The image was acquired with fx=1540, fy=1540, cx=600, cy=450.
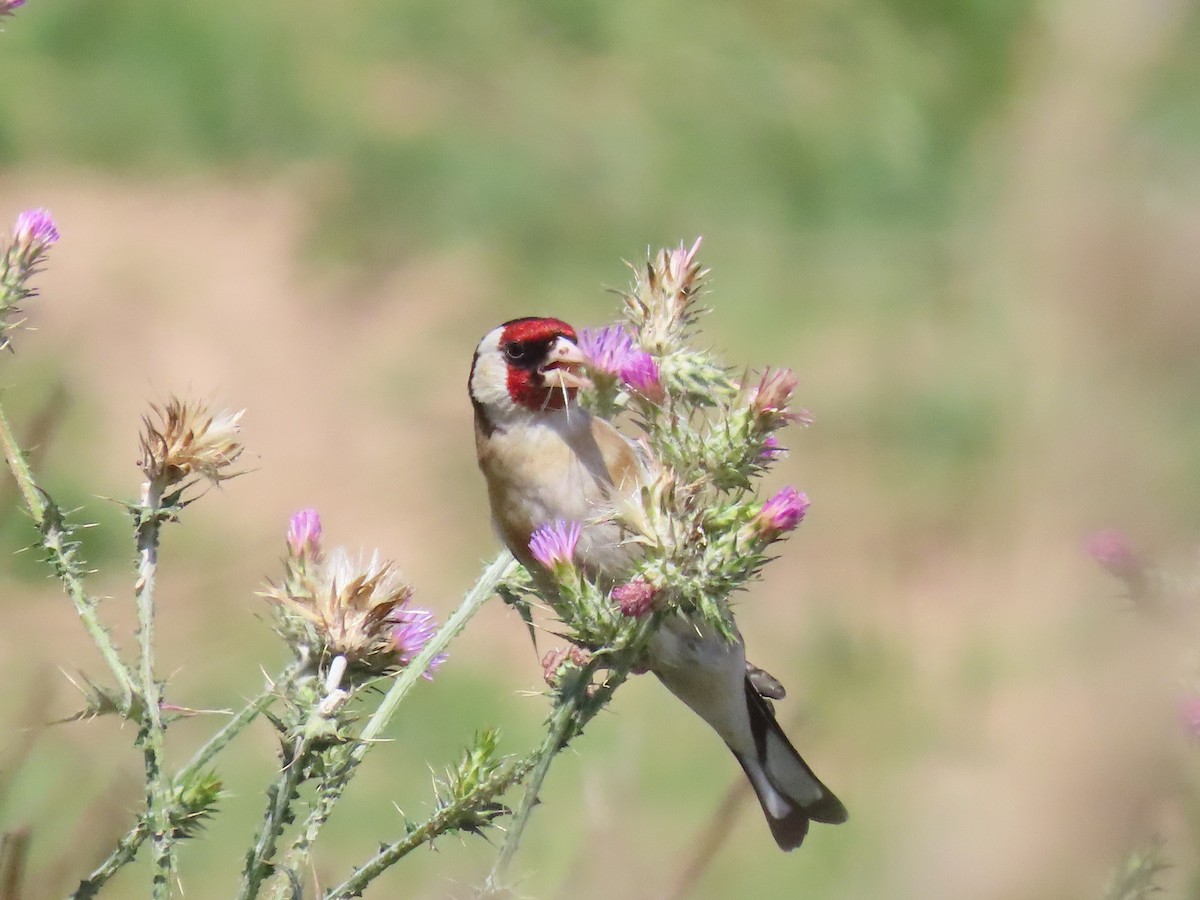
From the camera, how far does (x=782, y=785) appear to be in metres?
2.69

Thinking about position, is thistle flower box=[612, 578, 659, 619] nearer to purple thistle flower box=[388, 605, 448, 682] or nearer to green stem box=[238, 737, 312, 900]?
purple thistle flower box=[388, 605, 448, 682]

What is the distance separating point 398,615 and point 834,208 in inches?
223

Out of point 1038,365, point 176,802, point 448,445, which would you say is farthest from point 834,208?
point 176,802

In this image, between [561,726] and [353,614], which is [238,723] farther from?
[561,726]

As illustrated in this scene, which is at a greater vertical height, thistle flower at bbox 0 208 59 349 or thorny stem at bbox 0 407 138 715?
thistle flower at bbox 0 208 59 349

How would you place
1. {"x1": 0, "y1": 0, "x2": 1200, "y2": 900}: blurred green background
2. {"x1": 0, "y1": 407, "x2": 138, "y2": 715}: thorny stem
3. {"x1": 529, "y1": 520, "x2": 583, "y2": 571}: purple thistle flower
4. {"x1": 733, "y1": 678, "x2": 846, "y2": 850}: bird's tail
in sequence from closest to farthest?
{"x1": 0, "y1": 407, "x2": 138, "y2": 715}: thorny stem → {"x1": 529, "y1": 520, "x2": 583, "y2": 571}: purple thistle flower → {"x1": 0, "y1": 0, "x2": 1200, "y2": 900}: blurred green background → {"x1": 733, "y1": 678, "x2": 846, "y2": 850}: bird's tail

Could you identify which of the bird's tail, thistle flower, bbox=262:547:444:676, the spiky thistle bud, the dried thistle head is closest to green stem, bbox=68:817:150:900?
thistle flower, bbox=262:547:444:676

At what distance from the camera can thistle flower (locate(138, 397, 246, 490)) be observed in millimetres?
1529

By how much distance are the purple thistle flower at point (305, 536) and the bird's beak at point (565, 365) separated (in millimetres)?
412

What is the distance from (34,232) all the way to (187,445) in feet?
1.12

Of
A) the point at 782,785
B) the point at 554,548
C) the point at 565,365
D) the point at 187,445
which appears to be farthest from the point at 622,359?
the point at 782,785

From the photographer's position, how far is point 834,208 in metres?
6.86

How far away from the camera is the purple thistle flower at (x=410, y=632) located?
57.9 inches

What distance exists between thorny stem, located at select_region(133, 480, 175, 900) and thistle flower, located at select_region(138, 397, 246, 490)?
0.06m
